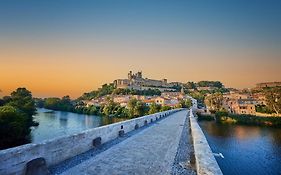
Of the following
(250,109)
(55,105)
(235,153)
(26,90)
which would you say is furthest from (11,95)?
(250,109)

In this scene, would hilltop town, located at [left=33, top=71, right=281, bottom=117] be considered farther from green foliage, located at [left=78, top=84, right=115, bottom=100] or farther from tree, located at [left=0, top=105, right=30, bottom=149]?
tree, located at [left=0, top=105, right=30, bottom=149]

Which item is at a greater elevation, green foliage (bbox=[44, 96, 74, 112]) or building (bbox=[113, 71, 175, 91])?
building (bbox=[113, 71, 175, 91])

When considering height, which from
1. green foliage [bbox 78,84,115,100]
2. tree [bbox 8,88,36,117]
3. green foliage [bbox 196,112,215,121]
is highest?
green foliage [bbox 78,84,115,100]

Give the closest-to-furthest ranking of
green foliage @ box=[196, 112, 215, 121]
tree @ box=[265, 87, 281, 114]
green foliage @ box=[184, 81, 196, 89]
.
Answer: tree @ box=[265, 87, 281, 114] < green foliage @ box=[196, 112, 215, 121] < green foliage @ box=[184, 81, 196, 89]

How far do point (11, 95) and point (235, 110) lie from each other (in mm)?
65754

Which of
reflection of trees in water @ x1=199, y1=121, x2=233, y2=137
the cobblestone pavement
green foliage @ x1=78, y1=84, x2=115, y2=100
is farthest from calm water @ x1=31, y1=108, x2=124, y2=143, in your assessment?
green foliage @ x1=78, y1=84, x2=115, y2=100

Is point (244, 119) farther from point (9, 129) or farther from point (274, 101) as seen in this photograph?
point (9, 129)

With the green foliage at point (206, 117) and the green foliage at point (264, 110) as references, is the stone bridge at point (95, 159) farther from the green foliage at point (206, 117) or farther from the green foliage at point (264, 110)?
the green foliage at point (264, 110)

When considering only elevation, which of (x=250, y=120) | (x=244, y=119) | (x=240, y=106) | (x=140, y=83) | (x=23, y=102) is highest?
(x=140, y=83)

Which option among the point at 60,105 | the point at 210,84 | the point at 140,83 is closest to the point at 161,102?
the point at 60,105

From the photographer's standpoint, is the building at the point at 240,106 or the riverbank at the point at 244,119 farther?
the building at the point at 240,106

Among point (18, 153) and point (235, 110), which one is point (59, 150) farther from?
point (235, 110)

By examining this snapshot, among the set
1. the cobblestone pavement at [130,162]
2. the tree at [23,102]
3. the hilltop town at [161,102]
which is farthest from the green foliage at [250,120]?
the cobblestone pavement at [130,162]

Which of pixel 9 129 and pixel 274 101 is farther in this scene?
pixel 274 101
